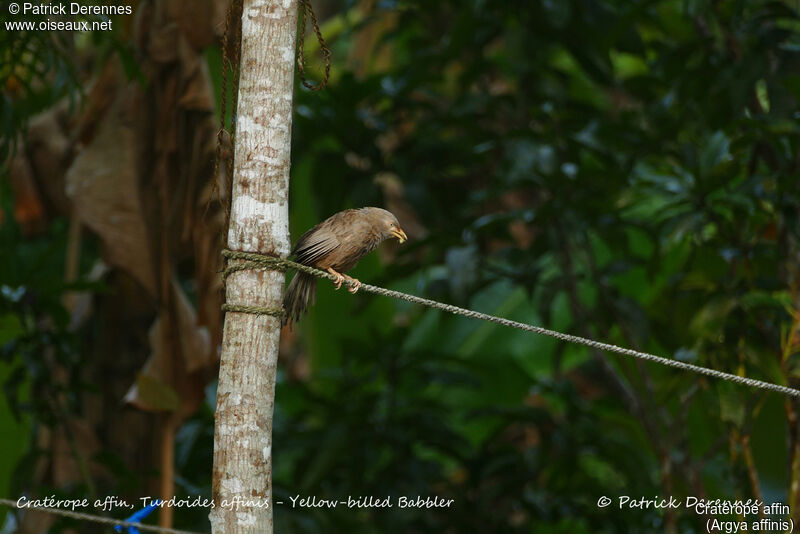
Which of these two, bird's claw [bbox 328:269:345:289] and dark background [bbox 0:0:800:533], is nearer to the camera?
bird's claw [bbox 328:269:345:289]

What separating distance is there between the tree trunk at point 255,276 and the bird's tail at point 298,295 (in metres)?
0.24

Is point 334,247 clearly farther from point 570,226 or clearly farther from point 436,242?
point 570,226

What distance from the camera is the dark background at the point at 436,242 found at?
3258mm

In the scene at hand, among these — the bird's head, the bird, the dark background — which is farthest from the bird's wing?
the dark background

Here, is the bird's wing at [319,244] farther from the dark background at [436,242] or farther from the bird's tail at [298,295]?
the dark background at [436,242]

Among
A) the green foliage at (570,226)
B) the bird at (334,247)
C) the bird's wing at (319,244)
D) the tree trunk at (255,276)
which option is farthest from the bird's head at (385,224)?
the green foliage at (570,226)

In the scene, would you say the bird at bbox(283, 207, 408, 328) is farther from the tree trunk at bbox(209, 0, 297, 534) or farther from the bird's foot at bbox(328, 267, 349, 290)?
the tree trunk at bbox(209, 0, 297, 534)

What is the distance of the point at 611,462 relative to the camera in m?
3.86

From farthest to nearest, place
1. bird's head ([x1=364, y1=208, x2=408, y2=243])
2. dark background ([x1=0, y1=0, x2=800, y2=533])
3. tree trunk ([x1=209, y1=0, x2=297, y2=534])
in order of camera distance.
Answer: dark background ([x1=0, y1=0, x2=800, y2=533]) < bird's head ([x1=364, y1=208, x2=408, y2=243]) < tree trunk ([x1=209, y1=0, x2=297, y2=534])

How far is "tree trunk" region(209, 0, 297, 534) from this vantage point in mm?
1971

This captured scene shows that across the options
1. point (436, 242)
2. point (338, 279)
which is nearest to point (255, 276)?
point (338, 279)

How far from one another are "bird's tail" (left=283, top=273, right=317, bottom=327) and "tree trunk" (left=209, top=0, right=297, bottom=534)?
0.24 m

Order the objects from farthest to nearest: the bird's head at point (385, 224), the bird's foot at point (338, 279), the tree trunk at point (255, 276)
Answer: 1. the bird's head at point (385, 224)
2. the bird's foot at point (338, 279)
3. the tree trunk at point (255, 276)

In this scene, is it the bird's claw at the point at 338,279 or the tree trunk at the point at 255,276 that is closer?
the tree trunk at the point at 255,276
